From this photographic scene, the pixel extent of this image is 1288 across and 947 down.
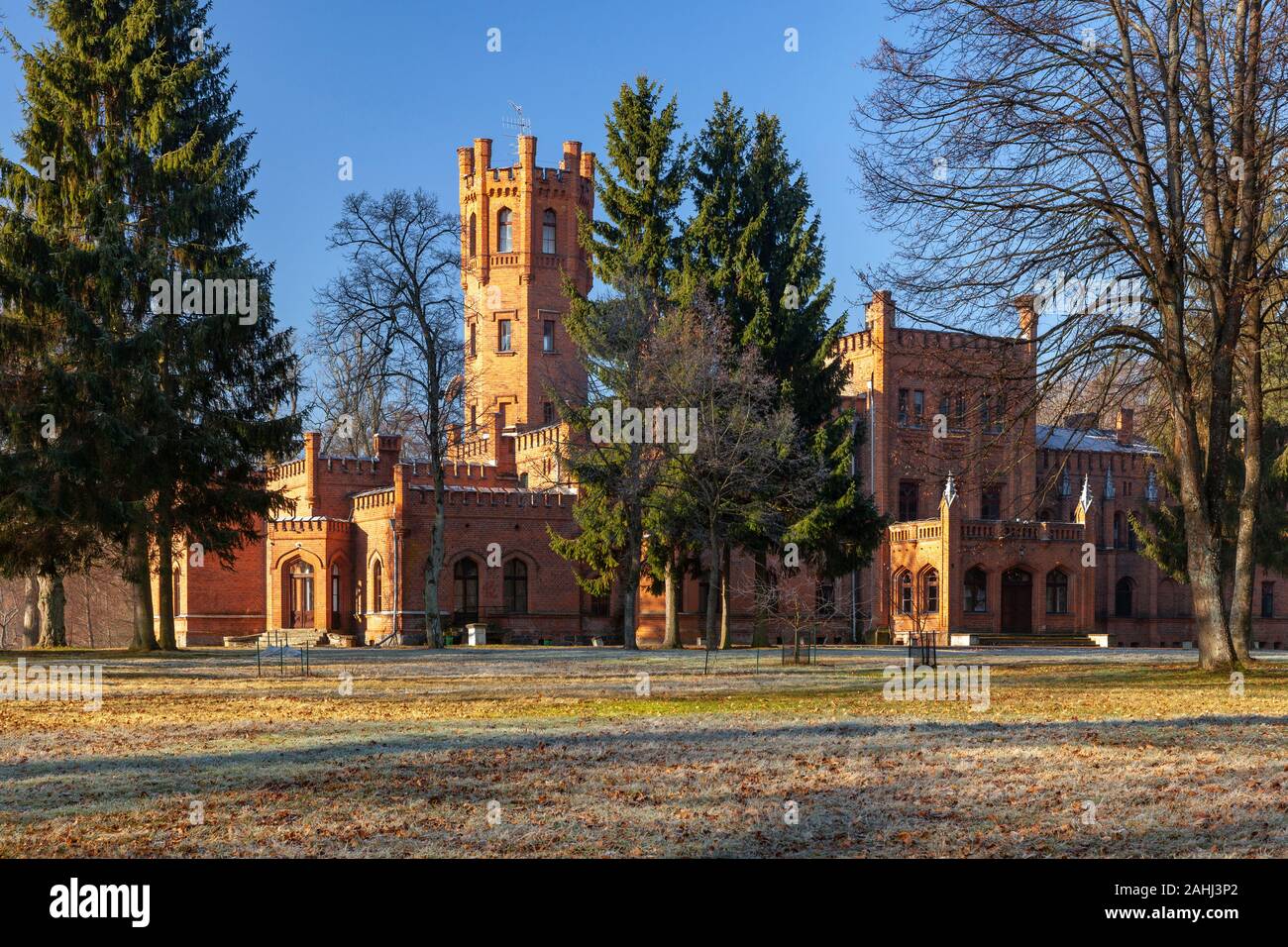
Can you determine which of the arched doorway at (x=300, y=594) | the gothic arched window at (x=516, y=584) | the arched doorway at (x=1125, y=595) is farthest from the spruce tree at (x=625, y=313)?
the arched doorway at (x=1125, y=595)

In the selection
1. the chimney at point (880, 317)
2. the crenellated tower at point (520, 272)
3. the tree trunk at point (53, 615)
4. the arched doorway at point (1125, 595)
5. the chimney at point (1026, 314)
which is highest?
the crenellated tower at point (520, 272)

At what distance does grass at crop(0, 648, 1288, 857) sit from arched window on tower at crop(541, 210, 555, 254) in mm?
40353

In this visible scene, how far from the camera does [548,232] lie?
57.8 meters

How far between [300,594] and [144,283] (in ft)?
63.5

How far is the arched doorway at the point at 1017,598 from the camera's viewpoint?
49.4m

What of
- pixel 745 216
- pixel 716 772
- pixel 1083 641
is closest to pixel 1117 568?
pixel 1083 641

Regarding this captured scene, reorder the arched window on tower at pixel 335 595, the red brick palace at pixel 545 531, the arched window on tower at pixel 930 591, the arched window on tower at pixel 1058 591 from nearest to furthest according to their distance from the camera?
the red brick palace at pixel 545 531 < the arched window on tower at pixel 335 595 < the arched window on tower at pixel 930 591 < the arched window on tower at pixel 1058 591

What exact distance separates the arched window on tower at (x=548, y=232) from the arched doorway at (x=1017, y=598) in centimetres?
2374

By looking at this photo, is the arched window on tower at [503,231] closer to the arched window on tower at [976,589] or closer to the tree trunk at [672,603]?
the arched window on tower at [976,589]

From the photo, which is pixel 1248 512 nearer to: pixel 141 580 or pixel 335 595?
pixel 141 580

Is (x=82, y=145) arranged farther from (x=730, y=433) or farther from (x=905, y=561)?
(x=905, y=561)

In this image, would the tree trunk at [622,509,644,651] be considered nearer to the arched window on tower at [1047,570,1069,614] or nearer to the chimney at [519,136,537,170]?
the arched window on tower at [1047,570,1069,614]

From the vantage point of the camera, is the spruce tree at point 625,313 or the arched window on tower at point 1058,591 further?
the arched window on tower at point 1058,591

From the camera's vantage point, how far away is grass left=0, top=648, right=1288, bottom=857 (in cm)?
815
